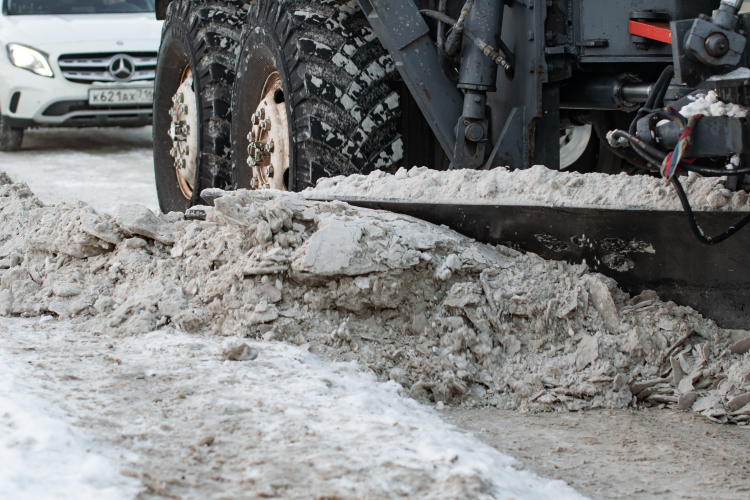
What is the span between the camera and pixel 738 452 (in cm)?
190

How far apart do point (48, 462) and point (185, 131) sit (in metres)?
3.69

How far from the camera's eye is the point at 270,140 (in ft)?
12.4

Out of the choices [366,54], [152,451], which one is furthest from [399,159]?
[152,451]

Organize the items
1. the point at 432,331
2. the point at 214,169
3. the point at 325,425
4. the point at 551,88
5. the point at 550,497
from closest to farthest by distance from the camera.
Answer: the point at 550,497 → the point at 325,425 → the point at 432,331 → the point at 551,88 → the point at 214,169

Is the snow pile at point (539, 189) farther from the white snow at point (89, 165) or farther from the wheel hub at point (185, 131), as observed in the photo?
the white snow at point (89, 165)

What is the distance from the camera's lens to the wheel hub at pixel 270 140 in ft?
12.2

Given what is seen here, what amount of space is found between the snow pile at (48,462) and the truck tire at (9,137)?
801 centimetres

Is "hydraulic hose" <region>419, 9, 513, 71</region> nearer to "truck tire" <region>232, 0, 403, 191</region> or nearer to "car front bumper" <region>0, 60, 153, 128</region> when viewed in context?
"truck tire" <region>232, 0, 403, 191</region>

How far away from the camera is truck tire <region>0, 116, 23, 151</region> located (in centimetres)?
895

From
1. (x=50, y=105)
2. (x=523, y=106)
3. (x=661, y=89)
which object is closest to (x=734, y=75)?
(x=661, y=89)

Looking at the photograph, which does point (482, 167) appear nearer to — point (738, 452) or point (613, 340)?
point (613, 340)

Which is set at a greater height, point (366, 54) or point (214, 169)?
point (366, 54)

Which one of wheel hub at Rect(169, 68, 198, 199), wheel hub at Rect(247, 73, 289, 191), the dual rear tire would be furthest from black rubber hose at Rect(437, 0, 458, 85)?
wheel hub at Rect(169, 68, 198, 199)

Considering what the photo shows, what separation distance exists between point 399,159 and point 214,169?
1.57m
